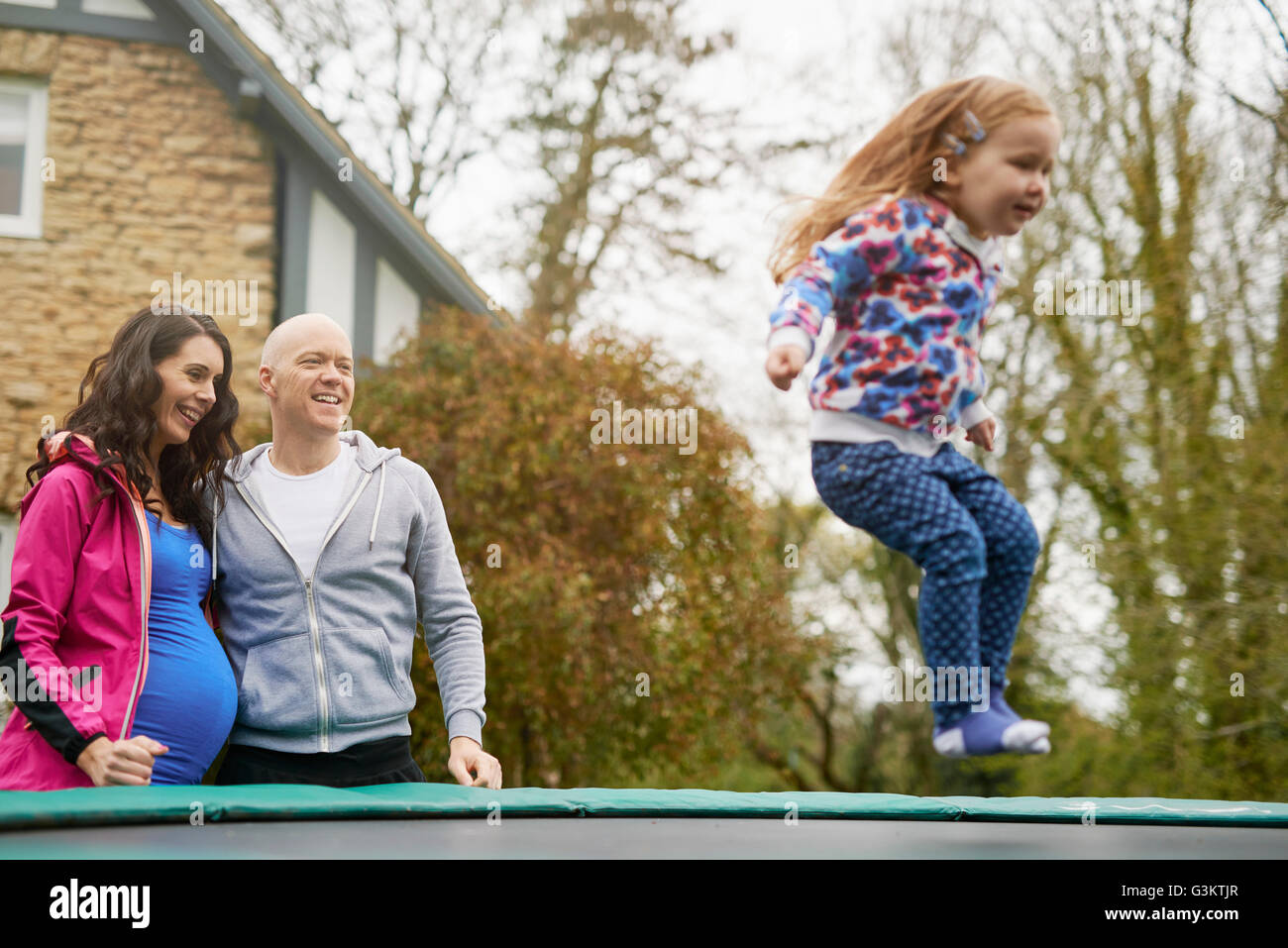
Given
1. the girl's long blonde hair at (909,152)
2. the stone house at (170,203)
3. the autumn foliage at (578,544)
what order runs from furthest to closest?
1. the stone house at (170,203)
2. the autumn foliage at (578,544)
3. the girl's long blonde hair at (909,152)

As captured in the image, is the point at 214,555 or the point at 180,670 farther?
the point at 214,555

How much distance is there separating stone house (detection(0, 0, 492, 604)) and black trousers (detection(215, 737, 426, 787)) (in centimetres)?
483

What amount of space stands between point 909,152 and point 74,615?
160cm

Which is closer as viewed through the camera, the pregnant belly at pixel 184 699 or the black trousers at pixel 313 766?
the pregnant belly at pixel 184 699

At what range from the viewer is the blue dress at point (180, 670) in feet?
6.30

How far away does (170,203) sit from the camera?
23.0 feet

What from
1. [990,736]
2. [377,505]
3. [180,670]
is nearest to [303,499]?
[377,505]

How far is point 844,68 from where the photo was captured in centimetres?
1026

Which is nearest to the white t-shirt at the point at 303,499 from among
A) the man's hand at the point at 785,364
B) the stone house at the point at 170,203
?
the man's hand at the point at 785,364

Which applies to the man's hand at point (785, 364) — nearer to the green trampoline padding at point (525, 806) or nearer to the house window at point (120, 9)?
the green trampoline padding at point (525, 806)

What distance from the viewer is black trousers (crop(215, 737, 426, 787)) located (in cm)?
206

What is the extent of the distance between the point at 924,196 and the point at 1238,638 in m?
5.57

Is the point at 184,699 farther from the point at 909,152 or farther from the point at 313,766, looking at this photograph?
the point at 909,152

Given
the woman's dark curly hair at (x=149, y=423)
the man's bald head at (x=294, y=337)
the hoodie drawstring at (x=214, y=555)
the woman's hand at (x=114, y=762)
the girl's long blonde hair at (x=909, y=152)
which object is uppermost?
the girl's long blonde hair at (x=909, y=152)
